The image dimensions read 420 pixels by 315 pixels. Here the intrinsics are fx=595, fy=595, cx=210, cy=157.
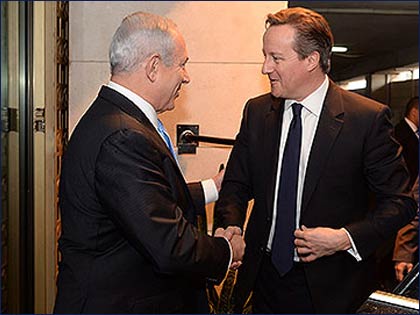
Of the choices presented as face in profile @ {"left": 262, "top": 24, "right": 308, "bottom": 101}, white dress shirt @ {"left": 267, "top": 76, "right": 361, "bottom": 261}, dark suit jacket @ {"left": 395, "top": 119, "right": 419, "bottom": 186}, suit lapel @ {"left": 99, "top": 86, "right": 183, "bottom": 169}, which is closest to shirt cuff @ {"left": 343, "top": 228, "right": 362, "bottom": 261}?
white dress shirt @ {"left": 267, "top": 76, "right": 361, "bottom": 261}

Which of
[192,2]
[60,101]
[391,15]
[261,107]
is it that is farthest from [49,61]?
[391,15]

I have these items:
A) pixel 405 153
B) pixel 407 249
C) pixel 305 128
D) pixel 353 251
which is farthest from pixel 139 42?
pixel 405 153

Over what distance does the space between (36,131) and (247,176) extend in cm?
127

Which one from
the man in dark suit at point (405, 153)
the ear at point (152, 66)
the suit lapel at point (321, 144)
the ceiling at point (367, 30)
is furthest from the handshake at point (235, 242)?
the ceiling at point (367, 30)

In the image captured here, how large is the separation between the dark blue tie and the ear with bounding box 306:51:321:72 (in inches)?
6.1

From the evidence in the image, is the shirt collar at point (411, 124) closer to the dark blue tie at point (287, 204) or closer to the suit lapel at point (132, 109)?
the dark blue tie at point (287, 204)

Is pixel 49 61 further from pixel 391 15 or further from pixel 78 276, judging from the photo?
pixel 391 15

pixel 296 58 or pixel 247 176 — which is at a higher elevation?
pixel 296 58

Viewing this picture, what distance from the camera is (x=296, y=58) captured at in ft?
5.74

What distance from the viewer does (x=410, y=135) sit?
3129 millimetres

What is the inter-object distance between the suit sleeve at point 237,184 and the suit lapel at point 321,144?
0.22 metres

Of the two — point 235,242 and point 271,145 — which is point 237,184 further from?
point 235,242

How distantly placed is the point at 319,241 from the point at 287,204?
0.58 feet

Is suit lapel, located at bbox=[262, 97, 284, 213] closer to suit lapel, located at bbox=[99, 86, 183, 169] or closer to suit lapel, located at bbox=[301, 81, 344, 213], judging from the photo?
suit lapel, located at bbox=[301, 81, 344, 213]
